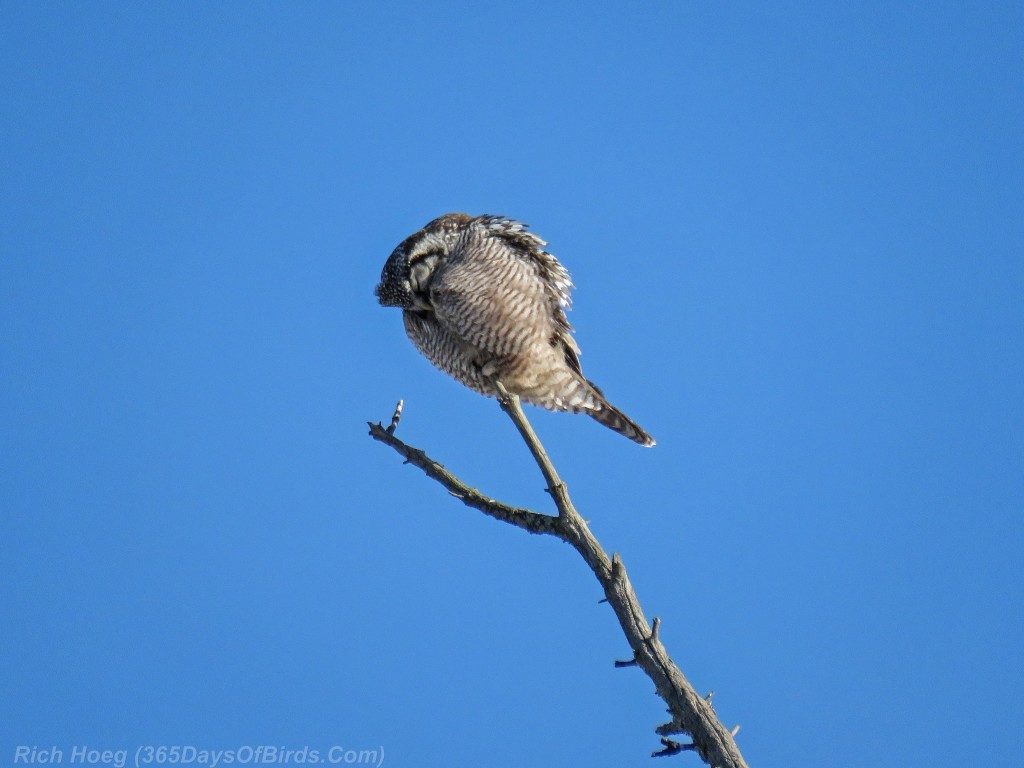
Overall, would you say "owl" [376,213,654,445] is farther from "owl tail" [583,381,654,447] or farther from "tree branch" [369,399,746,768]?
"tree branch" [369,399,746,768]

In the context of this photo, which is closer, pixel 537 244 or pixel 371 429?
pixel 371 429

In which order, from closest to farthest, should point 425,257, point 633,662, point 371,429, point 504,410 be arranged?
point 633,662 → point 371,429 → point 504,410 → point 425,257

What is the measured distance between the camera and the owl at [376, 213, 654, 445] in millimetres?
6043

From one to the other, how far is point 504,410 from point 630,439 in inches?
45.6

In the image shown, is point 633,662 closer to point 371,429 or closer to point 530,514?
point 530,514

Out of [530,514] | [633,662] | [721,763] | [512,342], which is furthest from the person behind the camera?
[512,342]

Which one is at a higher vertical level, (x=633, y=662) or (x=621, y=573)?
(x=621, y=573)

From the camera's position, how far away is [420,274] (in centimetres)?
639

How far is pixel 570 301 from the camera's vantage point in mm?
6480

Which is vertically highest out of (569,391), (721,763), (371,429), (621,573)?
(569,391)

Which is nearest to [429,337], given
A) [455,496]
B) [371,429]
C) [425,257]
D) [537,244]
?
[425,257]

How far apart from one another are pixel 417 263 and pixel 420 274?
0.27 feet

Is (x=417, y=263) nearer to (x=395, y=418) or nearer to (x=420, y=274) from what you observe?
(x=420, y=274)

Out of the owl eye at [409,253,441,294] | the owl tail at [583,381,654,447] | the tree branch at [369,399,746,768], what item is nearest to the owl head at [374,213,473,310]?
the owl eye at [409,253,441,294]
